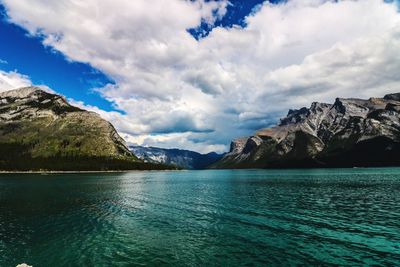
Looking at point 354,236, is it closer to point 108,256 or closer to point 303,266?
point 303,266

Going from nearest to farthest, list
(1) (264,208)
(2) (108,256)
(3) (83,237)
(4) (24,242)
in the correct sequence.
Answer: (2) (108,256), (4) (24,242), (3) (83,237), (1) (264,208)

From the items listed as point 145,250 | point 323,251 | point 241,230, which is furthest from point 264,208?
point 145,250

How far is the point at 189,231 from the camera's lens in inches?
2148

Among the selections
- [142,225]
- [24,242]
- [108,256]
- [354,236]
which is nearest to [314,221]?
[354,236]

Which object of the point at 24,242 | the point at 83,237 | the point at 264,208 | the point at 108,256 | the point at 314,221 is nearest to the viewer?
the point at 108,256

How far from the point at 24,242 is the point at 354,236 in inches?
2039

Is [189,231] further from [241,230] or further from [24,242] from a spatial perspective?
[24,242]

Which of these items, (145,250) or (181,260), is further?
(145,250)

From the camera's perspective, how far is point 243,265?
3631cm

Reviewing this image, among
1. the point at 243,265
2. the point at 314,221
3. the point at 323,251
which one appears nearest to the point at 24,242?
the point at 243,265

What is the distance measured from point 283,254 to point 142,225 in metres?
30.6

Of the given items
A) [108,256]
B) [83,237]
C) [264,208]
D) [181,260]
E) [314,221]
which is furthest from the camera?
[264,208]

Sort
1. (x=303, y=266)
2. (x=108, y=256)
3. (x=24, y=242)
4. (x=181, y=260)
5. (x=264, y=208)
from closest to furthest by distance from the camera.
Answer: (x=303, y=266) < (x=181, y=260) < (x=108, y=256) < (x=24, y=242) < (x=264, y=208)

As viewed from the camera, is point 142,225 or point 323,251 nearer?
point 323,251
